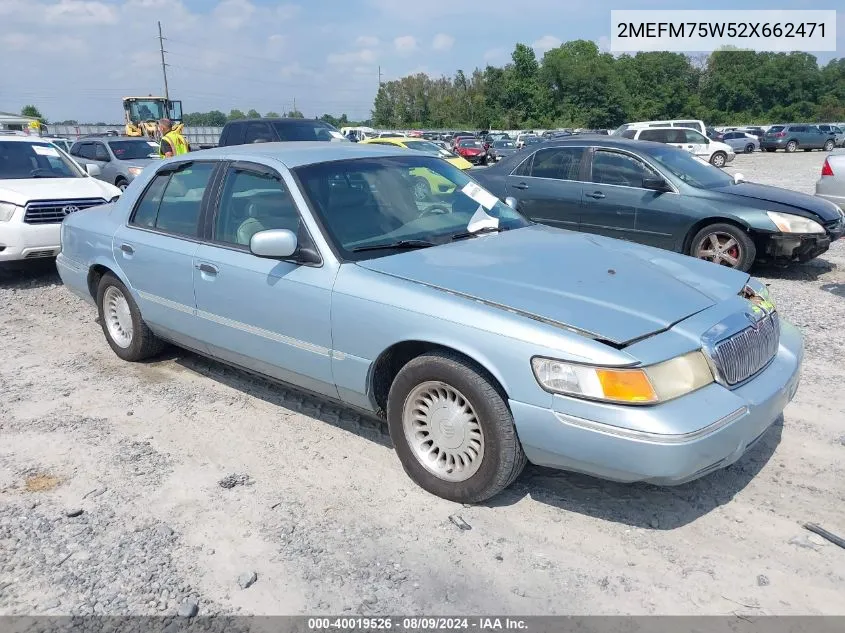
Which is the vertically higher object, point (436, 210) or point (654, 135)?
point (654, 135)

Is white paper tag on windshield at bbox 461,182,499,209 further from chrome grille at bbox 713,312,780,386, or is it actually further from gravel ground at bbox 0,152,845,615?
chrome grille at bbox 713,312,780,386

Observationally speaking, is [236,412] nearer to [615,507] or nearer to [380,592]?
[380,592]

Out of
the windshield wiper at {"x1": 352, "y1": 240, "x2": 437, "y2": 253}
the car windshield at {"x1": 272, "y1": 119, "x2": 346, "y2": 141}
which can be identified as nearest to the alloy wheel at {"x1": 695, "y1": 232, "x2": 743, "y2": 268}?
the windshield wiper at {"x1": 352, "y1": 240, "x2": 437, "y2": 253}

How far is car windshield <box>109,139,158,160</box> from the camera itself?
15.3 meters

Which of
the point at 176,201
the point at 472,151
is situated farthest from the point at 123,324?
the point at 472,151

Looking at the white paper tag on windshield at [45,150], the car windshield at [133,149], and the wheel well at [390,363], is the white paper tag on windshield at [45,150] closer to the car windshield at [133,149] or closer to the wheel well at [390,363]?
the car windshield at [133,149]

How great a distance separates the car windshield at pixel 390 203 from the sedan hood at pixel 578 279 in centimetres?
19

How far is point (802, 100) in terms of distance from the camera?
248ft

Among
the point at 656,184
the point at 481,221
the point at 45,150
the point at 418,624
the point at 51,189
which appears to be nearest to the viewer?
the point at 418,624

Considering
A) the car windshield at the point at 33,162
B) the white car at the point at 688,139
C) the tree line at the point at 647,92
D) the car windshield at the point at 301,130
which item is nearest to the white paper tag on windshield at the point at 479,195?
the car windshield at the point at 33,162

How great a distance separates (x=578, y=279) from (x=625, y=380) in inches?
30.2

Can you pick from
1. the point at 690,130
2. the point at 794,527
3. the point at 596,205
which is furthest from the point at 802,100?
the point at 794,527

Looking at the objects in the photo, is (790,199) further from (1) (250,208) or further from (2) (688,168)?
(1) (250,208)

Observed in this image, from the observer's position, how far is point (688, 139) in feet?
84.6
